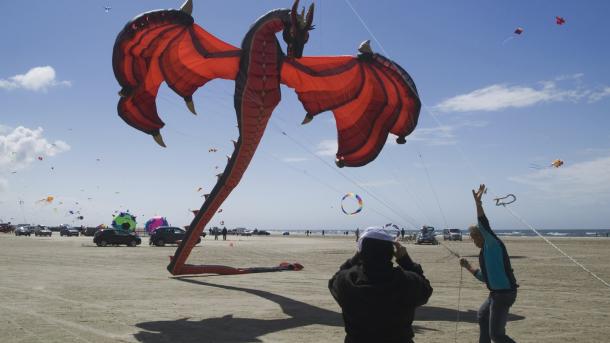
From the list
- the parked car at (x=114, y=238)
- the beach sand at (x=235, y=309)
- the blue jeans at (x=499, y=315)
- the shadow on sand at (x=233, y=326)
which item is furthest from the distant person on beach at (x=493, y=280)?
the parked car at (x=114, y=238)

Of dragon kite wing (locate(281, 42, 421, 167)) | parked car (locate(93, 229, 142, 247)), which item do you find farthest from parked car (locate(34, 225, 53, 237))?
dragon kite wing (locate(281, 42, 421, 167))

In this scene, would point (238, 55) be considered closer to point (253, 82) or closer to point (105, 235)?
point (253, 82)

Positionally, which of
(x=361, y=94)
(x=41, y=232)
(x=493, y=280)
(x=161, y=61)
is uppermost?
(x=161, y=61)

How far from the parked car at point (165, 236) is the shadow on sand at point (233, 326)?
30.0m

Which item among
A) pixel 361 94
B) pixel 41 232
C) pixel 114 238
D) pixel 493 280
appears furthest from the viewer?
pixel 41 232

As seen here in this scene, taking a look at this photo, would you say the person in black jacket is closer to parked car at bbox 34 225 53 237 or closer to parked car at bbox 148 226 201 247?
parked car at bbox 148 226 201 247

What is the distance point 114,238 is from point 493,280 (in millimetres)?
36695

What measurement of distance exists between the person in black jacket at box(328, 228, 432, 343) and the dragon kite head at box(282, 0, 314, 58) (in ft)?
31.4

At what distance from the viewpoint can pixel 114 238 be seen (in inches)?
1513

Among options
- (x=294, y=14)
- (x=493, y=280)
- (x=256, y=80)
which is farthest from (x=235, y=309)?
(x=294, y=14)

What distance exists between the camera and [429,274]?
60.1 feet

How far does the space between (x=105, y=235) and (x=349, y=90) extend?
1144 inches

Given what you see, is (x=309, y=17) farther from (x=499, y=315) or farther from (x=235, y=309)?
(x=499, y=315)

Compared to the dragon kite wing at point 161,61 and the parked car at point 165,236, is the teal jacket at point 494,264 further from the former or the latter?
the parked car at point 165,236
